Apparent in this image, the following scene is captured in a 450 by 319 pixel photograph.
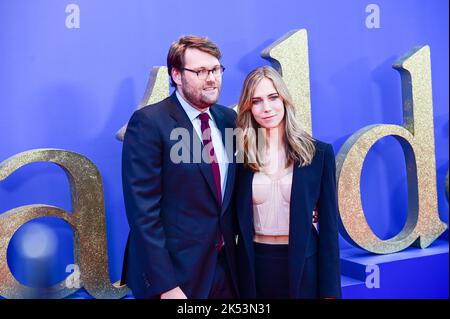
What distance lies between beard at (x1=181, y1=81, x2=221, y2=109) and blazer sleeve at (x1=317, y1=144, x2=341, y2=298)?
544 mm

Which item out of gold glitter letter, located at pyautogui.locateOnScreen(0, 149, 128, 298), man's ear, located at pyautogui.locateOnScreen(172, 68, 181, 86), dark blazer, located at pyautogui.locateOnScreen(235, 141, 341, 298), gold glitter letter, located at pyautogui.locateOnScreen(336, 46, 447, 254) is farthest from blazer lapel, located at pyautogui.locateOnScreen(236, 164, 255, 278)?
gold glitter letter, located at pyautogui.locateOnScreen(336, 46, 447, 254)

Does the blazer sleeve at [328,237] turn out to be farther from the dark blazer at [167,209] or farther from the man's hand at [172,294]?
the man's hand at [172,294]

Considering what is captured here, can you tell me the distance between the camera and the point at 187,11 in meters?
3.57

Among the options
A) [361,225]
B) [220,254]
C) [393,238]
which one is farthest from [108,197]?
[393,238]

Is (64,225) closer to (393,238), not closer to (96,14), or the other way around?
(96,14)

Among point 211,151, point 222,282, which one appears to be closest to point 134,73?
point 211,151

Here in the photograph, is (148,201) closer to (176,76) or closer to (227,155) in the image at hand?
(227,155)

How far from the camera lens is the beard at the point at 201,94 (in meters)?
2.56

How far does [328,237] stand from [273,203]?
0.91 ft

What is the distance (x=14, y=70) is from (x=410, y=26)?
260cm

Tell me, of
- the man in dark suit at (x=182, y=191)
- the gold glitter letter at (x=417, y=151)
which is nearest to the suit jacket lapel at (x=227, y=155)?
the man in dark suit at (x=182, y=191)

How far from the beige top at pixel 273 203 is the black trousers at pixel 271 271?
0.24 feet
